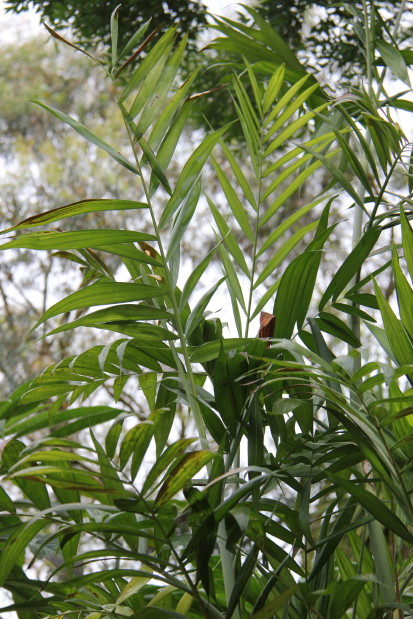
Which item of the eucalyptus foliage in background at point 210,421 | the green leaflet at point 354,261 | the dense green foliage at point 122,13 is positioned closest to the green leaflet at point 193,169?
the eucalyptus foliage in background at point 210,421

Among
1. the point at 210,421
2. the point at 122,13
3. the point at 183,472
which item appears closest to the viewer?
the point at 183,472

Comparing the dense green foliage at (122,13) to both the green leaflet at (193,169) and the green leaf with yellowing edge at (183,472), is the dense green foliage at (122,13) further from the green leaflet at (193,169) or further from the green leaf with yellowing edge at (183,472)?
the green leaf with yellowing edge at (183,472)

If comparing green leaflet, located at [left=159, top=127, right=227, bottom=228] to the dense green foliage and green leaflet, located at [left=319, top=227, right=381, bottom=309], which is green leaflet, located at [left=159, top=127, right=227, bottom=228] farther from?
the dense green foliage

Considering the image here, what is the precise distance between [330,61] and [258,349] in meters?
1.19

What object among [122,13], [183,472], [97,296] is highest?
[122,13]

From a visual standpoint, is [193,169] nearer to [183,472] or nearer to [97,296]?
[97,296]

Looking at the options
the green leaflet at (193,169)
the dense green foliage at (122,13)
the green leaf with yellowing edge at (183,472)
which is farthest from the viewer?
the dense green foliage at (122,13)

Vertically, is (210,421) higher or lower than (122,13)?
lower

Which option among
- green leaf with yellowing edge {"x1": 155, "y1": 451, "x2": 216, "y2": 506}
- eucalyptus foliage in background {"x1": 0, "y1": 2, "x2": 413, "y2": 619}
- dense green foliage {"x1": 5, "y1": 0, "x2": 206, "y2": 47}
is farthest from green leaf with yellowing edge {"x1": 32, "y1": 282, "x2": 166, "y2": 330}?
dense green foliage {"x1": 5, "y1": 0, "x2": 206, "y2": 47}

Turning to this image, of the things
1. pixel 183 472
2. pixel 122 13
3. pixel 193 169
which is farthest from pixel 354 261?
pixel 122 13

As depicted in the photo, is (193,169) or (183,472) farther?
(193,169)

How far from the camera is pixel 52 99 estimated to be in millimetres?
5027

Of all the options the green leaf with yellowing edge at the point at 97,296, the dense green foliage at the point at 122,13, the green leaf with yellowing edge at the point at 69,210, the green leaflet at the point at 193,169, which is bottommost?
the green leaf with yellowing edge at the point at 97,296

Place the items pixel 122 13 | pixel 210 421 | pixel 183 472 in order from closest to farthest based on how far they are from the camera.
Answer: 1. pixel 183 472
2. pixel 210 421
3. pixel 122 13
